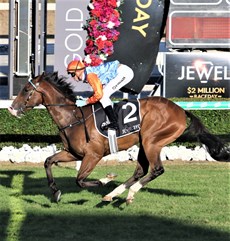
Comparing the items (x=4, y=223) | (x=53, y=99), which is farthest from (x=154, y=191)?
(x=4, y=223)

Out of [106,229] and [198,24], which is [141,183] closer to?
[106,229]

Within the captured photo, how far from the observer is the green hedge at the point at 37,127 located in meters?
13.0

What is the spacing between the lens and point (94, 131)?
9.07 m

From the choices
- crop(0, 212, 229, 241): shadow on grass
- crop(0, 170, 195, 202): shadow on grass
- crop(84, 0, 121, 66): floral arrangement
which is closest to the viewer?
crop(0, 212, 229, 241): shadow on grass

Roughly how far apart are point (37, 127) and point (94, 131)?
13.5 ft

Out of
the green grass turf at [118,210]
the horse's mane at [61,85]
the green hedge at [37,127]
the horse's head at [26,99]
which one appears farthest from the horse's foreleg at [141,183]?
the green hedge at [37,127]

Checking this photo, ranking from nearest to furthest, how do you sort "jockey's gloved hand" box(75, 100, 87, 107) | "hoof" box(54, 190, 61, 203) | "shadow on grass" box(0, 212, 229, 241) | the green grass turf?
"shadow on grass" box(0, 212, 229, 241), the green grass turf, "hoof" box(54, 190, 61, 203), "jockey's gloved hand" box(75, 100, 87, 107)

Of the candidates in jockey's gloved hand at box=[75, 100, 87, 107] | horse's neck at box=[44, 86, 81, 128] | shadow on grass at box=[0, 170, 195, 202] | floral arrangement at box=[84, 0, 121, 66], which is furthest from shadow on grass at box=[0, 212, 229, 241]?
floral arrangement at box=[84, 0, 121, 66]

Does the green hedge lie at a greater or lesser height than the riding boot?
lesser

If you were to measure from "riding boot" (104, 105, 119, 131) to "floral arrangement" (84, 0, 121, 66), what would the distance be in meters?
3.79

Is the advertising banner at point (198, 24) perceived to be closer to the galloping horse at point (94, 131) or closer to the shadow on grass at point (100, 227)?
the galloping horse at point (94, 131)

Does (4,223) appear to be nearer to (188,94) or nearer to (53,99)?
(53,99)

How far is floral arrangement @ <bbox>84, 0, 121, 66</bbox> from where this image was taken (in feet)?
42.2

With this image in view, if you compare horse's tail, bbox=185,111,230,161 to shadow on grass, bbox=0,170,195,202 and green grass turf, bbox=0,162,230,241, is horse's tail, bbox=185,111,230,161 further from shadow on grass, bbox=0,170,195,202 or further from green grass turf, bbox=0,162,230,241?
shadow on grass, bbox=0,170,195,202
